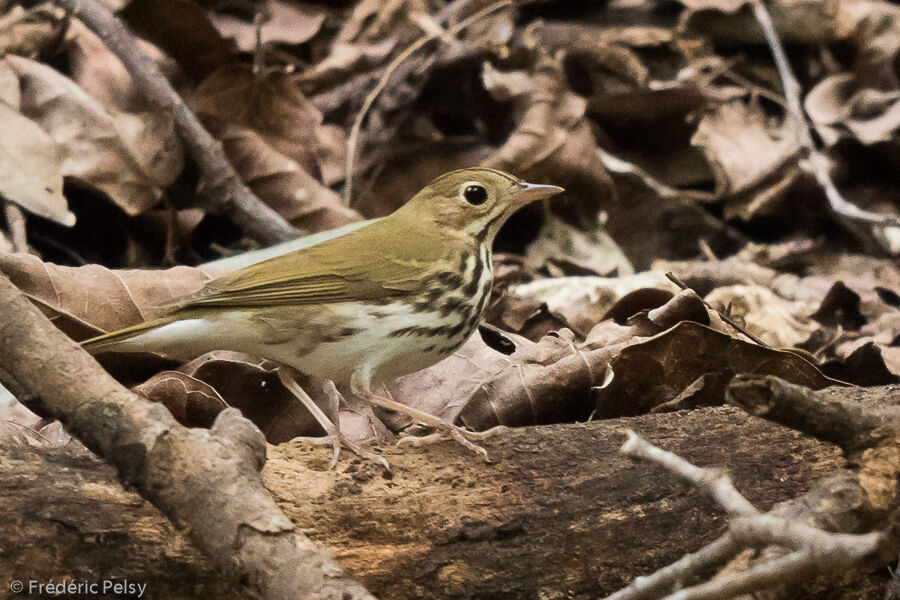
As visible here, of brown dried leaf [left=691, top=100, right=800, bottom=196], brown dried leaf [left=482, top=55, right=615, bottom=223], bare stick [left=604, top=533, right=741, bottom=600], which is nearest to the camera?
bare stick [left=604, top=533, right=741, bottom=600]

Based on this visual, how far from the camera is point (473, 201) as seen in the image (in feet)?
10.9

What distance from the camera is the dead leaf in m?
3.97

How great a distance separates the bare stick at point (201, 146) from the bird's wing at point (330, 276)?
1406 mm

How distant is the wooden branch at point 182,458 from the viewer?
176cm

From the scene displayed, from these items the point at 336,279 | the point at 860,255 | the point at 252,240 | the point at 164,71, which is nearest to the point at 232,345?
the point at 336,279

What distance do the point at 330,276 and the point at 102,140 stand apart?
199 centimetres

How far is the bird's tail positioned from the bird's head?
0.99m

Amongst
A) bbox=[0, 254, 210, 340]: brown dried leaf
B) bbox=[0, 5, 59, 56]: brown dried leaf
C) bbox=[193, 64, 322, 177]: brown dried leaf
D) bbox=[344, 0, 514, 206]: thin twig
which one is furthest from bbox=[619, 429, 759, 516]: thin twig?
bbox=[0, 5, 59, 56]: brown dried leaf

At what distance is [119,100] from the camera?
4836 millimetres

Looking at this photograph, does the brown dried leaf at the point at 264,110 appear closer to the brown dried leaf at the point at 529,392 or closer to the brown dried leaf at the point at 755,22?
the brown dried leaf at the point at 529,392

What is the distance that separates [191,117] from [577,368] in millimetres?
2450

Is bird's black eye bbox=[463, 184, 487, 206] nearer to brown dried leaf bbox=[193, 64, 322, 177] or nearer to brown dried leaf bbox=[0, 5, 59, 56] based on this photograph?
brown dried leaf bbox=[193, 64, 322, 177]

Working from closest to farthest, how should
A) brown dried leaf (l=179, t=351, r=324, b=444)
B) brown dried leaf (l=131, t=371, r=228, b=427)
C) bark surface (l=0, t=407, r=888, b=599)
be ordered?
bark surface (l=0, t=407, r=888, b=599), brown dried leaf (l=131, t=371, r=228, b=427), brown dried leaf (l=179, t=351, r=324, b=444)

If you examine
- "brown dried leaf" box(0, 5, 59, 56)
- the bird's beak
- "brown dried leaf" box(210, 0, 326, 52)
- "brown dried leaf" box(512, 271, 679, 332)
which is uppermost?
"brown dried leaf" box(0, 5, 59, 56)
